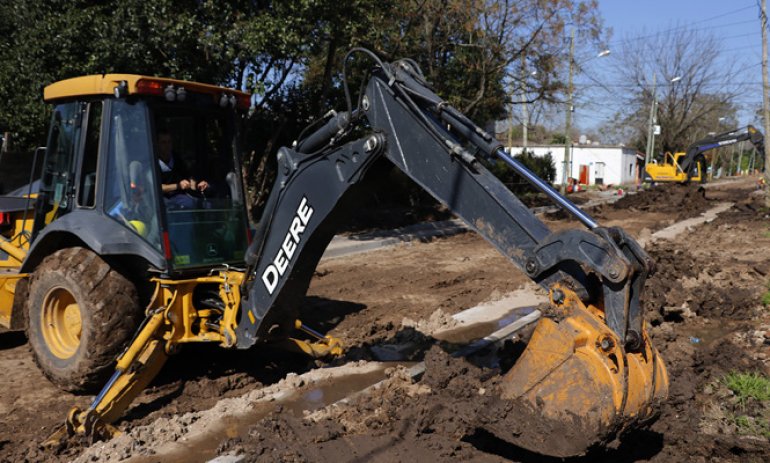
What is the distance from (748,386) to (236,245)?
→ 4.42m

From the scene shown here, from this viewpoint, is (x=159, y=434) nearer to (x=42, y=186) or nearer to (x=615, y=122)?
(x=42, y=186)

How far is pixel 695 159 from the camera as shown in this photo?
1150 inches

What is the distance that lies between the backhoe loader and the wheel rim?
2cm

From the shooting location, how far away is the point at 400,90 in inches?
174

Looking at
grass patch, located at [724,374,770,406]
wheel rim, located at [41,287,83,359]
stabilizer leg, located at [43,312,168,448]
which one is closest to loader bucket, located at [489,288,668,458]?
grass patch, located at [724,374,770,406]

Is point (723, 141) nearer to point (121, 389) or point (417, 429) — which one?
point (417, 429)

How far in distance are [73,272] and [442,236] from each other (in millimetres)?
12334

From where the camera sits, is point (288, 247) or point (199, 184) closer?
point (288, 247)

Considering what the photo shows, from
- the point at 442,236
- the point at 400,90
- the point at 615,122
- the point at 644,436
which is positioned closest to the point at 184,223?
the point at 400,90

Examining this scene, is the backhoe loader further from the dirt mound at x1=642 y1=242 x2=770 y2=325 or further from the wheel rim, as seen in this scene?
the dirt mound at x1=642 y1=242 x2=770 y2=325

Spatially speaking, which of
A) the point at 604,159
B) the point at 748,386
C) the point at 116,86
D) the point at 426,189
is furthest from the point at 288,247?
the point at 604,159

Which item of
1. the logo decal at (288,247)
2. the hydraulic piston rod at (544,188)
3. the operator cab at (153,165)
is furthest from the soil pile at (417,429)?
the operator cab at (153,165)

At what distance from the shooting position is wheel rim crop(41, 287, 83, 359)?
18.8ft

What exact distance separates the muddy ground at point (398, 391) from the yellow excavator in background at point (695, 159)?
60.3 ft
